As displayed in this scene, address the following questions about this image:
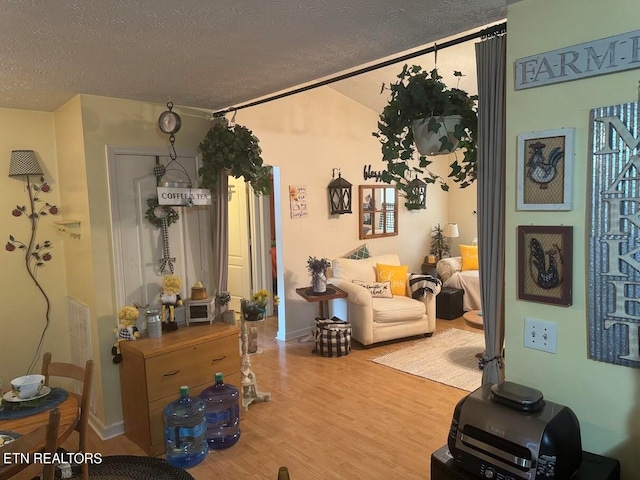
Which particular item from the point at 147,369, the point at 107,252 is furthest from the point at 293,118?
the point at 147,369

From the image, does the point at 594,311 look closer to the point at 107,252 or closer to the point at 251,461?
the point at 251,461

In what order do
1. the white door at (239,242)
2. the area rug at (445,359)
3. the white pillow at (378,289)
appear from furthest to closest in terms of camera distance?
the white door at (239,242) < the white pillow at (378,289) < the area rug at (445,359)

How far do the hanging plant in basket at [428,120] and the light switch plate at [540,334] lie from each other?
2.02 feet

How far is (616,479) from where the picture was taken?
4.45 ft

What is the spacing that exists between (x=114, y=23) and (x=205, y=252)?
2.04 metres

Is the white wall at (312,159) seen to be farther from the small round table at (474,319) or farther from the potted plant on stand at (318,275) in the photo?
the small round table at (474,319)

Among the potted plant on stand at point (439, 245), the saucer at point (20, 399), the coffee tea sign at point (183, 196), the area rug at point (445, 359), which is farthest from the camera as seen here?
the potted plant on stand at point (439, 245)

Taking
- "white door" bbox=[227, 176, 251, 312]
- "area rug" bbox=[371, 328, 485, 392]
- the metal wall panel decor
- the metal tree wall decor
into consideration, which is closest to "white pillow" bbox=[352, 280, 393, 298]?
"area rug" bbox=[371, 328, 485, 392]

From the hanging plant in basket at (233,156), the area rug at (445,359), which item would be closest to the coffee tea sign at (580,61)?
the hanging plant in basket at (233,156)

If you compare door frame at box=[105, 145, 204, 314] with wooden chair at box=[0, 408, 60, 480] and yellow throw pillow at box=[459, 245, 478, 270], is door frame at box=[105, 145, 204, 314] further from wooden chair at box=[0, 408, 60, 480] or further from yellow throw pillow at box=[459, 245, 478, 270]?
yellow throw pillow at box=[459, 245, 478, 270]

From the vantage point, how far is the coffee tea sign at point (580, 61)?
1.31 m

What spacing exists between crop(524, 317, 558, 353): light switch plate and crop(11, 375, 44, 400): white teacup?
2216mm

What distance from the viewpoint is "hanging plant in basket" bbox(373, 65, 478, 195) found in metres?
1.81

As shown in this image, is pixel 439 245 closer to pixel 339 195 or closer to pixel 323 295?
pixel 339 195
